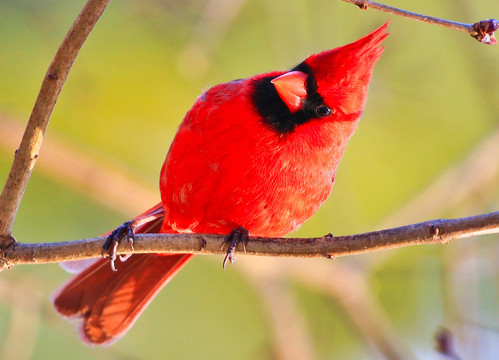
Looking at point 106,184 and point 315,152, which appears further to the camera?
point 106,184

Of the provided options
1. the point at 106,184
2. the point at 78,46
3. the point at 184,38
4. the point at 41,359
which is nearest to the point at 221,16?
the point at 184,38

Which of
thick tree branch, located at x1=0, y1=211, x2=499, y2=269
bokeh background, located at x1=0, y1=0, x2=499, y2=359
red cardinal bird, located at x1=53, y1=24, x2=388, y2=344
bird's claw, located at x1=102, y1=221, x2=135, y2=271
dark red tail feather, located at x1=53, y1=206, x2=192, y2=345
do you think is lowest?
thick tree branch, located at x1=0, y1=211, x2=499, y2=269

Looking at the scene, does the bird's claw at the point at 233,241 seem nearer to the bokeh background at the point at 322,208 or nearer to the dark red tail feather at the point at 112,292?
the dark red tail feather at the point at 112,292

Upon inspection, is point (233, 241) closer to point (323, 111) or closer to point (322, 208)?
point (323, 111)

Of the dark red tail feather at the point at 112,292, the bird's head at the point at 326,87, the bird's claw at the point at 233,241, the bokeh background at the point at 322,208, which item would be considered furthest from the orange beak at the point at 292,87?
the bokeh background at the point at 322,208

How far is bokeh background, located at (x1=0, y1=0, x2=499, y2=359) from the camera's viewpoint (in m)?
3.22

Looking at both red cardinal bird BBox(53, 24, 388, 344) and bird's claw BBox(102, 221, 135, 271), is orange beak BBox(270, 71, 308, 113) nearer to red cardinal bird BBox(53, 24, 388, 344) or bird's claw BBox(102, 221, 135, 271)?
red cardinal bird BBox(53, 24, 388, 344)

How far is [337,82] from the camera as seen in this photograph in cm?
181

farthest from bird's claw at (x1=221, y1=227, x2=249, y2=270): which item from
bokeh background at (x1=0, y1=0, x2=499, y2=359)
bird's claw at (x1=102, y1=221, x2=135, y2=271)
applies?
bokeh background at (x1=0, y1=0, x2=499, y2=359)

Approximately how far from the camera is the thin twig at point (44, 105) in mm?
1373

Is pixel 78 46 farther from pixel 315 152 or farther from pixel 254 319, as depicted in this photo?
pixel 254 319

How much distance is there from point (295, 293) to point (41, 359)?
62.2 inches

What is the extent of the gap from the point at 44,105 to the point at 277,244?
0.60 meters

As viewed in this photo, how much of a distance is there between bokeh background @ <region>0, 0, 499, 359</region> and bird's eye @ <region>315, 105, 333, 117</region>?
51.4 inches
